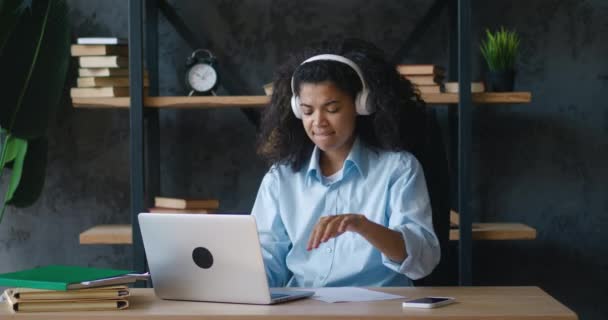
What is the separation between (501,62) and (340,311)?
5.26 feet

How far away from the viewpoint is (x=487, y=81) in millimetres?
3107

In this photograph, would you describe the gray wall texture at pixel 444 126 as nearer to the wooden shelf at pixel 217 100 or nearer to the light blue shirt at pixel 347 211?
the wooden shelf at pixel 217 100

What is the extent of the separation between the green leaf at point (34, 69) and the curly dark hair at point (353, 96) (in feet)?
3.11

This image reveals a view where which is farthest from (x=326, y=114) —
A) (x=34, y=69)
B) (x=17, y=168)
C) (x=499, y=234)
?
(x=17, y=168)

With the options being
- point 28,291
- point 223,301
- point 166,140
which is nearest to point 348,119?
point 223,301

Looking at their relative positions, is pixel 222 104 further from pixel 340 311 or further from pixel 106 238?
pixel 340 311

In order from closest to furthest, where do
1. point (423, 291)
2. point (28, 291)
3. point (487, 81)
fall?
point (28, 291) → point (423, 291) → point (487, 81)

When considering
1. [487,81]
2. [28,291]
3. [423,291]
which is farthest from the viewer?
[487,81]

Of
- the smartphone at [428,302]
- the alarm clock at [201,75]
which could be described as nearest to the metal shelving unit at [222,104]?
the alarm clock at [201,75]

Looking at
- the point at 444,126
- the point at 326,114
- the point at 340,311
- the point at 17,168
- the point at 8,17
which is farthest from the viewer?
A: the point at 444,126

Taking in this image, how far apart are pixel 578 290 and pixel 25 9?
2326mm

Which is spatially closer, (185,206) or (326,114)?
(326,114)

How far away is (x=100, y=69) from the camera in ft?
9.99

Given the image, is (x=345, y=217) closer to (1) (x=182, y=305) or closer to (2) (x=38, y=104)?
(1) (x=182, y=305)
